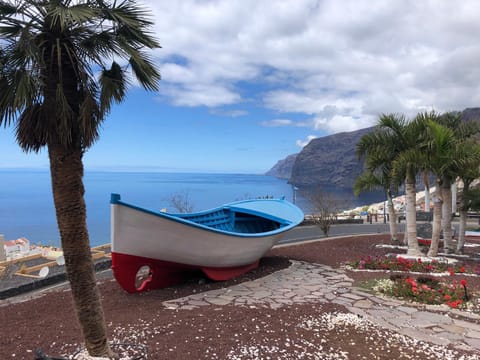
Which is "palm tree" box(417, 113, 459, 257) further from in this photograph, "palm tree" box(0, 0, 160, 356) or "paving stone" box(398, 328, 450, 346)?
"palm tree" box(0, 0, 160, 356)

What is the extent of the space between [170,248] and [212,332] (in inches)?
90.9

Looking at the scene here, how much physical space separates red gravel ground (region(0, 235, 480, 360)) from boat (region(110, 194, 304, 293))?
0.55 m

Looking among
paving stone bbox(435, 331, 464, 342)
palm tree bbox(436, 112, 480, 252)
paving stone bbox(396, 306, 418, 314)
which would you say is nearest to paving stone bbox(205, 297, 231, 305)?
paving stone bbox(396, 306, 418, 314)

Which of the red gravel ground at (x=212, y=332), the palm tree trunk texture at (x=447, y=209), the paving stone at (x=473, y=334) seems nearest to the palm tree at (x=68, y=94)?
the red gravel ground at (x=212, y=332)

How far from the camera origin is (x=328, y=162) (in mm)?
173250

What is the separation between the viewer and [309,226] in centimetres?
2189

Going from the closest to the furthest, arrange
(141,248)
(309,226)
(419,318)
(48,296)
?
(419,318) < (141,248) < (48,296) < (309,226)

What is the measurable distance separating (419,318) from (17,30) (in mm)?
6673

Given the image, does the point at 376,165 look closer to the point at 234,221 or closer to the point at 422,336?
the point at 234,221

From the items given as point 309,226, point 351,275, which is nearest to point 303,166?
point 309,226

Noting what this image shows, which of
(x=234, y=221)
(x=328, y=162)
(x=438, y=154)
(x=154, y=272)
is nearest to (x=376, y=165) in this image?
(x=438, y=154)

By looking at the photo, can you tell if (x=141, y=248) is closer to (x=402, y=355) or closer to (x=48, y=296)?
(x=48, y=296)

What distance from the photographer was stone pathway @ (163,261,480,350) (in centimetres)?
546

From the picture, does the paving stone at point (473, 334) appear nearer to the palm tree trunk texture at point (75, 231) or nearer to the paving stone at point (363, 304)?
the paving stone at point (363, 304)
